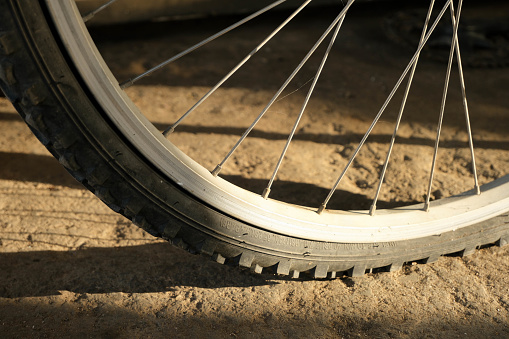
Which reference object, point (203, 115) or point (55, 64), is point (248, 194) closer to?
point (55, 64)

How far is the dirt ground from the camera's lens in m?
1.45

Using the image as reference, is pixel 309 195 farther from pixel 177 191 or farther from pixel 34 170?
pixel 34 170

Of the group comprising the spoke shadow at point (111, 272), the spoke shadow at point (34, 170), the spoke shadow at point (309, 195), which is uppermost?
the spoke shadow at point (309, 195)

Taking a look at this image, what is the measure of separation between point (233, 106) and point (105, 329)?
137 centimetres

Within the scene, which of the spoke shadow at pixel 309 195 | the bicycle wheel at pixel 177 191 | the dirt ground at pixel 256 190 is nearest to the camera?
the bicycle wheel at pixel 177 191

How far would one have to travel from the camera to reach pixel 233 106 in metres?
2.53

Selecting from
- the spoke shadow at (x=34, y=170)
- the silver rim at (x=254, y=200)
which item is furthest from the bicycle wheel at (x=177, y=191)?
the spoke shadow at (x=34, y=170)

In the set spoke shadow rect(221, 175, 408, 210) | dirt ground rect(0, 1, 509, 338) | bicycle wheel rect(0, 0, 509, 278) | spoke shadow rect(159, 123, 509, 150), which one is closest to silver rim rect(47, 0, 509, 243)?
bicycle wheel rect(0, 0, 509, 278)

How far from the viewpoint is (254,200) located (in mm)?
1397

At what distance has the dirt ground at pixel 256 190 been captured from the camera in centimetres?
145

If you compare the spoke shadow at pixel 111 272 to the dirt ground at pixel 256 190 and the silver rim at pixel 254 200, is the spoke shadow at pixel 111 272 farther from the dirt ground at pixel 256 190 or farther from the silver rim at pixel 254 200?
the silver rim at pixel 254 200

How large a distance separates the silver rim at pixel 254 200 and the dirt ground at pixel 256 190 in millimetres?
181

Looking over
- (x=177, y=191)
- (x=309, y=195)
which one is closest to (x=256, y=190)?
(x=309, y=195)

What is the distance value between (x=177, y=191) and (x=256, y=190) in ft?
2.32
